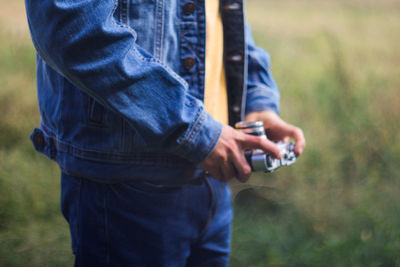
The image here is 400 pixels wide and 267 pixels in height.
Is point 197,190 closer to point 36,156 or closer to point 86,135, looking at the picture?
point 86,135

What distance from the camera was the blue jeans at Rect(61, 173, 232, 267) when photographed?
106 cm

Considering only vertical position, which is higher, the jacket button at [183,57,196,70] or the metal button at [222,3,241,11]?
Result: the metal button at [222,3,241,11]

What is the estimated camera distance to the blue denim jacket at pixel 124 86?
2.85 feet

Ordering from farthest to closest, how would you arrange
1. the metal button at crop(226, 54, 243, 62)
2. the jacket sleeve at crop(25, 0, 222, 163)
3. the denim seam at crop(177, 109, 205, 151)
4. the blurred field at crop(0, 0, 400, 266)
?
Answer: the blurred field at crop(0, 0, 400, 266)
the metal button at crop(226, 54, 243, 62)
the denim seam at crop(177, 109, 205, 151)
the jacket sleeve at crop(25, 0, 222, 163)

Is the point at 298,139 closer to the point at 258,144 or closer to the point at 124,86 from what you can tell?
the point at 258,144

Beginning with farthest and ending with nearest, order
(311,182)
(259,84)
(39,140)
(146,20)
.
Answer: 1. (311,182)
2. (259,84)
3. (39,140)
4. (146,20)

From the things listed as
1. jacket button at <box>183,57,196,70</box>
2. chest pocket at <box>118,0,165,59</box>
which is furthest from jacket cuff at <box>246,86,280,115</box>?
chest pocket at <box>118,0,165,59</box>

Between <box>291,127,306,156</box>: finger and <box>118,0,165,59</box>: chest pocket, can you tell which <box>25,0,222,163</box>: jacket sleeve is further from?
<box>291,127,306,156</box>: finger

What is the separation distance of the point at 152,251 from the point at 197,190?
20 cm

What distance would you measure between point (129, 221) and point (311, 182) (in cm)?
233

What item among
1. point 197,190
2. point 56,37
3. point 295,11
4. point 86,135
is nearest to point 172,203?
point 197,190

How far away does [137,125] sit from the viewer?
0.93 meters

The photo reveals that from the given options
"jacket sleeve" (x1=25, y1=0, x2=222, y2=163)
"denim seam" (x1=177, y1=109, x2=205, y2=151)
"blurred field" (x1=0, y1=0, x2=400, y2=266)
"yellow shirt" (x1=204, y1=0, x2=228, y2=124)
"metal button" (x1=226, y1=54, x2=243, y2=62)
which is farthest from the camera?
"blurred field" (x1=0, y1=0, x2=400, y2=266)

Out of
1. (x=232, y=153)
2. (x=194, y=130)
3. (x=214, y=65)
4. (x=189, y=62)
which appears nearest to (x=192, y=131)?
(x=194, y=130)
